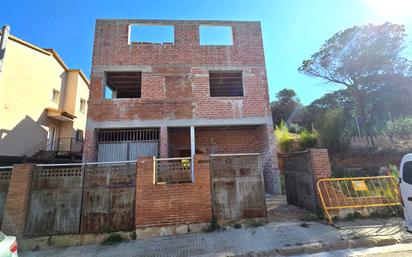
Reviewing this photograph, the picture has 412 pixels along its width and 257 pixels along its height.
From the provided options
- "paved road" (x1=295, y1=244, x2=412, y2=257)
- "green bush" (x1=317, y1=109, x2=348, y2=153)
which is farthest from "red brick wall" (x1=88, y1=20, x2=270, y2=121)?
"green bush" (x1=317, y1=109, x2=348, y2=153)

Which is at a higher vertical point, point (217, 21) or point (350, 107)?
point (217, 21)

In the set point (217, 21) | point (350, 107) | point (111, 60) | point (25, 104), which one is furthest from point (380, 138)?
point (25, 104)

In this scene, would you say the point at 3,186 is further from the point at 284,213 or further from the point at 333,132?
the point at 333,132

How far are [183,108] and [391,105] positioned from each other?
2226 cm

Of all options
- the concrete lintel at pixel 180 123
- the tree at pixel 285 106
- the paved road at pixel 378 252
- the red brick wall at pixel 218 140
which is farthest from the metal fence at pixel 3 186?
the tree at pixel 285 106

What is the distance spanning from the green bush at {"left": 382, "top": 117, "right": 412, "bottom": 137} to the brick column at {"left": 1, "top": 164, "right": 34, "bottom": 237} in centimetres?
2133

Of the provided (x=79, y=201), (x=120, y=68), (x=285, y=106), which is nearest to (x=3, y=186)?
(x=79, y=201)

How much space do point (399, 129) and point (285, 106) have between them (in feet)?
65.0

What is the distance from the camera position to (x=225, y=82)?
36.9ft

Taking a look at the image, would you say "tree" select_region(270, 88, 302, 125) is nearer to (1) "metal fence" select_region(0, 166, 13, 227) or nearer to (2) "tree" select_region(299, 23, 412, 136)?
(2) "tree" select_region(299, 23, 412, 136)

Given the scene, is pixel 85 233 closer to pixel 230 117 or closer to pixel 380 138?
pixel 230 117

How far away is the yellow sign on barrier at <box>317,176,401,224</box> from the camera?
596cm

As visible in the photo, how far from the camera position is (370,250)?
14.3 feet

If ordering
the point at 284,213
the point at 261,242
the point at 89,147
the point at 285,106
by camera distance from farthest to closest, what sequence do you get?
the point at 285,106 < the point at 89,147 < the point at 284,213 < the point at 261,242
